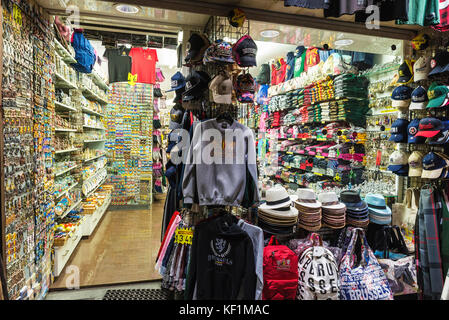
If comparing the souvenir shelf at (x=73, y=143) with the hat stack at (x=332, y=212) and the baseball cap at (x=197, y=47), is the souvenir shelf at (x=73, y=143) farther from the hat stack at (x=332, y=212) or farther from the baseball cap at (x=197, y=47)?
the hat stack at (x=332, y=212)

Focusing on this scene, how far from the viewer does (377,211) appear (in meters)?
2.66

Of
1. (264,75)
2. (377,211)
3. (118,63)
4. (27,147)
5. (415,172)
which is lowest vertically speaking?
(377,211)

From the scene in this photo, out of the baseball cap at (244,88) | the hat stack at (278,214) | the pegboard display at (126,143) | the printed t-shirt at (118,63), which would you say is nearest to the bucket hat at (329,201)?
the hat stack at (278,214)

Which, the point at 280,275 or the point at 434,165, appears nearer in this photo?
the point at 280,275

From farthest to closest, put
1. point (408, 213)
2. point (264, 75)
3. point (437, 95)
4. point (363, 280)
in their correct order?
point (264, 75) < point (408, 213) < point (437, 95) < point (363, 280)

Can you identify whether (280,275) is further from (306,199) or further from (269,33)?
(269,33)

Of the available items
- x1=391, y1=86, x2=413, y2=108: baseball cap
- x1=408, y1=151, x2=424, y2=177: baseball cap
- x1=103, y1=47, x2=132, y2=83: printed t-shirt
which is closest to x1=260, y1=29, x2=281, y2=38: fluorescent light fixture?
x1=391, y1=86, x2=413, y2=108: baseball cap

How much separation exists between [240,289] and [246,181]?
2.55 ft

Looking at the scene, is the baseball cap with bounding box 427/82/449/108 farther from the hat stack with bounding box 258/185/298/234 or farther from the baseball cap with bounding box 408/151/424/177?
the hat stack with bounding box 258/185/298/234

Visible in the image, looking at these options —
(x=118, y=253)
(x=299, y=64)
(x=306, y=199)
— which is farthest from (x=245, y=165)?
(x=299, y=64)

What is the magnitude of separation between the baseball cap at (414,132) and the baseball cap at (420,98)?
0.46 ft

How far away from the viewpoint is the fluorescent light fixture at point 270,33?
298 centimetres

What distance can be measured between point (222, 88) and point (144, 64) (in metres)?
4.46
